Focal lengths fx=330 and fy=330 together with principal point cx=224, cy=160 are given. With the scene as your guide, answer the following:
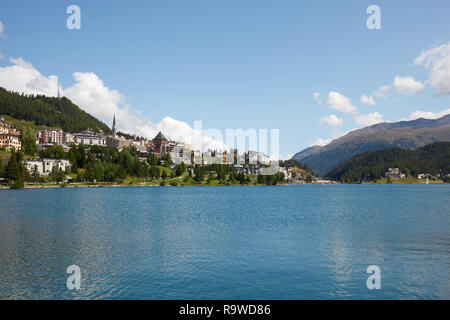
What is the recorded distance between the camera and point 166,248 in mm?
40719

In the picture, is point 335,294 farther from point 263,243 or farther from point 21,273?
point 21,273

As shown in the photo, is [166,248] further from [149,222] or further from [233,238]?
[149,222]

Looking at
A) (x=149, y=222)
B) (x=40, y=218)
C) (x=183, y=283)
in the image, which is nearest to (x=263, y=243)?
(x=183, y=283)

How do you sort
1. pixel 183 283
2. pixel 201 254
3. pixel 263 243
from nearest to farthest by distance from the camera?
1. pixel 183 283
2. pixel 201 254
3. pixel 263 243

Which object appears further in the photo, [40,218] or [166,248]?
[40,218]

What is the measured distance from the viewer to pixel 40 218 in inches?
2557

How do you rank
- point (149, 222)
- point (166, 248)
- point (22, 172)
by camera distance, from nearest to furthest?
point (166, 248) < point (149, 222) < point (22, 172)

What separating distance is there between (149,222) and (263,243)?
89.6 feet
